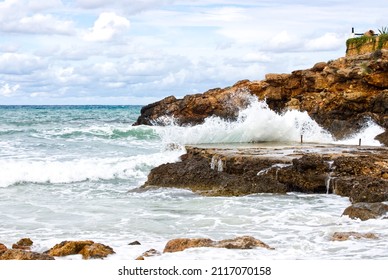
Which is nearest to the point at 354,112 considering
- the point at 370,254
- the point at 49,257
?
the point at 370,254

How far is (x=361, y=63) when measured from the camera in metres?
21.5

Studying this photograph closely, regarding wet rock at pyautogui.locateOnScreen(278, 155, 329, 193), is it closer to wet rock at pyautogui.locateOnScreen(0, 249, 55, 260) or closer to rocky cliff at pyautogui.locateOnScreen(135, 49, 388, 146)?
wet rock at pyautogui.locateOnScreen(0, 249, 55, 260)

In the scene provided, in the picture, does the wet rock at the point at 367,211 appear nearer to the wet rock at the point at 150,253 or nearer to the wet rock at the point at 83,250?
the wet rock at the point at 150,253

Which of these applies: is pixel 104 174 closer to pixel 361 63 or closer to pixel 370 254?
pixel 370 254

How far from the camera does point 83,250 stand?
6.88 meters

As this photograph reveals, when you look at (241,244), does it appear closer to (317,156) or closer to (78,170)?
(317,156)

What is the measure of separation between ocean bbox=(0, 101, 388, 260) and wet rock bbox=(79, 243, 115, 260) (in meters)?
0.13

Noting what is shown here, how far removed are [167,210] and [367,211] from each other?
3.18 m

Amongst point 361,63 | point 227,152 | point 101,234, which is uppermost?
point 361,63

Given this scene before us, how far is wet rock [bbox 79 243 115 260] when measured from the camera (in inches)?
266

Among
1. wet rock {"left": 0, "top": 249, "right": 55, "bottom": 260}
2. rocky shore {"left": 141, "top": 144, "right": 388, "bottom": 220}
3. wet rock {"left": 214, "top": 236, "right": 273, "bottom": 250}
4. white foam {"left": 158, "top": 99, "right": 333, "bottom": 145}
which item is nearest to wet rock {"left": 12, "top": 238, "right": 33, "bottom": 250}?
wet rock {"left": 0, "top": 249, "right": 55, "bottom": 260}

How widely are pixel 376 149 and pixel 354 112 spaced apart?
7.13 m

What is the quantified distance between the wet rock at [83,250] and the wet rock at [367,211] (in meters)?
3.47

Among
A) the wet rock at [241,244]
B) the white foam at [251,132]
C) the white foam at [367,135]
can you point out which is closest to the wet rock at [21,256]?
the wet rock at [241,244]
